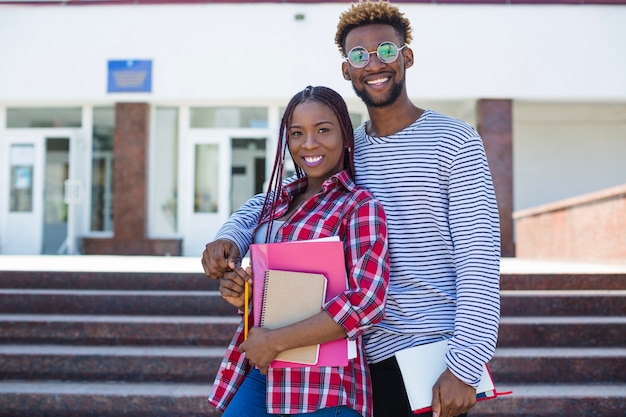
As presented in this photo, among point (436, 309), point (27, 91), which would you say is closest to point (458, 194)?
point (436, 309)

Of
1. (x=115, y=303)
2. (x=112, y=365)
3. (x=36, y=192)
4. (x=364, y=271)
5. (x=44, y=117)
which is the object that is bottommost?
(x=112, y=365)

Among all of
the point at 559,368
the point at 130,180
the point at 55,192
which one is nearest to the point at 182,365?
the point at 559,368

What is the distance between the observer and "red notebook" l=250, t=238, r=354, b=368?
61.2 inches

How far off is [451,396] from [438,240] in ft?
1.38

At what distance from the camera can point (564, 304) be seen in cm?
463

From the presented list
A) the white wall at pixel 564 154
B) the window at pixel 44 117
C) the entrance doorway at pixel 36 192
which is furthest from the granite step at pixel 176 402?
the white wall at pixel 564 154

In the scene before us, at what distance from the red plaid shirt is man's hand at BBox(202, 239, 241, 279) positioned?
0.54ft

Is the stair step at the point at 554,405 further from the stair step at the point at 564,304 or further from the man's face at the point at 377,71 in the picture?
the man's face at the point at 377,71

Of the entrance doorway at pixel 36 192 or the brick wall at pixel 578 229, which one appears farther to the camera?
the entrance doorway at pixel 36 192

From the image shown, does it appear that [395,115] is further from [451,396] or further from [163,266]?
[163,266]

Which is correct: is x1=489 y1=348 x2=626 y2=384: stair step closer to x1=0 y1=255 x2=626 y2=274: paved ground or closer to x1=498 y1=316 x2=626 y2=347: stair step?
x1=498 y1=316 x2=626 y2=347: stair step

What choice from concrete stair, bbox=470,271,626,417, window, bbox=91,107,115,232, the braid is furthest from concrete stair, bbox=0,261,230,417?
window, bbox=91,107,115,232

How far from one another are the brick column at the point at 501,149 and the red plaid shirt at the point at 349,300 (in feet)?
30.9

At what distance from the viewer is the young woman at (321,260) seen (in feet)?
5.01
